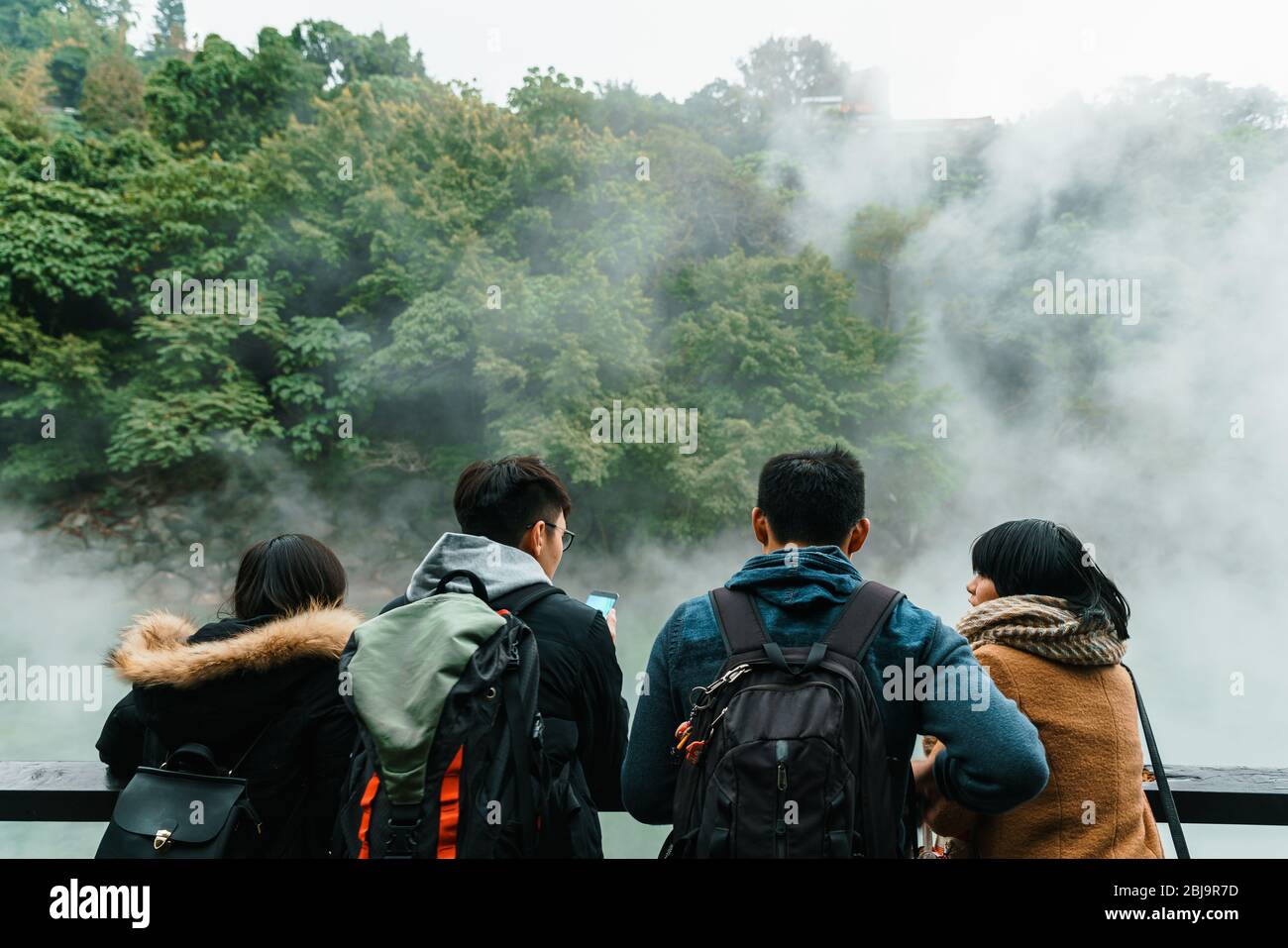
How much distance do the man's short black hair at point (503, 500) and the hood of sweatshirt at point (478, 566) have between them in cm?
5

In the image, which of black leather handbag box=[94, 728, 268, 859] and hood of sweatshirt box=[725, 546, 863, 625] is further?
black leather handbag box=[94, 728, 268, 859]

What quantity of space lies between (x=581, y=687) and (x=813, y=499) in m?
0.47

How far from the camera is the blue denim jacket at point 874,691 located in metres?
1.12

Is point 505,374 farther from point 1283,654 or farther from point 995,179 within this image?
point 1283,654

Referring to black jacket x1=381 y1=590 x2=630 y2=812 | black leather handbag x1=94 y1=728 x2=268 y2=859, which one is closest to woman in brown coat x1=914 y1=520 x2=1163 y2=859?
black jacket x1=381 y1=590 x2=630 y2=812

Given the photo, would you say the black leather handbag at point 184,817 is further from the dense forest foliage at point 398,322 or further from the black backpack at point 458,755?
the dense forest foliage at point 398,322

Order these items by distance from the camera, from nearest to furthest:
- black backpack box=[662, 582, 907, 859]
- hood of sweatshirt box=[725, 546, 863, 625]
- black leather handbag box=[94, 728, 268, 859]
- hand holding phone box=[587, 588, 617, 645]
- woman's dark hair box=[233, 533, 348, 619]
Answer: black backpack box=[662, 582, 907, 859]
hood of sweatshirt box=[725, 546, 863, 625]
black leather handbag box=[94, 728, 268, 859]
woman's dark hair box=[233, 533, 348, 619]
hand holding phone box=[587, 588, 617, 645]

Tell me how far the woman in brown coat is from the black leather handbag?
1043 mm

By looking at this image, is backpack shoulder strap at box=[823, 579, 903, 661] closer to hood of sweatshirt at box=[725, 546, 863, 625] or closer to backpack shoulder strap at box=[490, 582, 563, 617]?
hood of sweatshirt at box=[725, 546, 863, 625]

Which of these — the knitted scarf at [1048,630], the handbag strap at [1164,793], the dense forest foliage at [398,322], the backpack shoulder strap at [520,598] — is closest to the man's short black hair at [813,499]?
the knitted scarf at [1048,630]

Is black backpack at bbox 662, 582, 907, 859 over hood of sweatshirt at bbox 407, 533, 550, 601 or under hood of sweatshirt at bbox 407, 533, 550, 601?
under

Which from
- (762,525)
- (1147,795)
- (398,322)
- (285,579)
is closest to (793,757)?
(762,525)

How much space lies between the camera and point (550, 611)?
4.46ft

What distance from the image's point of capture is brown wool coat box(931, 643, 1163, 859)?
125cm
